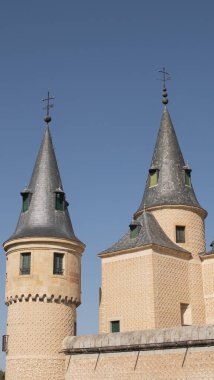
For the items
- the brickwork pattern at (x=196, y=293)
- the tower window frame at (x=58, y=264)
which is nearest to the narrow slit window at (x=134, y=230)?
the brickwork pattern at (x=196, y=293)

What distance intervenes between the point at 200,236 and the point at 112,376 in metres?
10.5

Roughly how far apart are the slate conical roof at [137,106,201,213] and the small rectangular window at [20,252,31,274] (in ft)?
24.8

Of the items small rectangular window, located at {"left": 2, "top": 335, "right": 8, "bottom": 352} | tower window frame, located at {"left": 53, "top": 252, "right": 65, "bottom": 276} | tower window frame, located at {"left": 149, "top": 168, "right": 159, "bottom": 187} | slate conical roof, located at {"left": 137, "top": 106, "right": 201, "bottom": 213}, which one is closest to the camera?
small rectangular window, located at {"left": 2, "top": 335, "right": 8, "bottom": 352}

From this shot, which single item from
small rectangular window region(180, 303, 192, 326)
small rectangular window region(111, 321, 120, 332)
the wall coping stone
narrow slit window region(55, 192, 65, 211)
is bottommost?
the wall coping stone

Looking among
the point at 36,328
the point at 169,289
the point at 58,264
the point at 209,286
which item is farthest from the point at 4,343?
the point at 209,286

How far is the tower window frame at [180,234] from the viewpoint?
30375 millimetres

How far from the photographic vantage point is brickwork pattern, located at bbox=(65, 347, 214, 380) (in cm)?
2050

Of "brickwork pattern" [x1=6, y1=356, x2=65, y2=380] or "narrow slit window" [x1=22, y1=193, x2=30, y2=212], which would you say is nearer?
"brickwork pattern" [x1=6, y1=356, x2=65, y2=380]

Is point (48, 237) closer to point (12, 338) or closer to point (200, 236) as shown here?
point (12, 338)

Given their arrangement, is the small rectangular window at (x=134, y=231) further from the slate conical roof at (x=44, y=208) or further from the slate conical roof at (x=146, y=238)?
the slate conical roof at (x=44, y=208)

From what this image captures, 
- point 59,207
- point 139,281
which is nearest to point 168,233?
point 139,281

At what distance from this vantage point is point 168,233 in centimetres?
3025

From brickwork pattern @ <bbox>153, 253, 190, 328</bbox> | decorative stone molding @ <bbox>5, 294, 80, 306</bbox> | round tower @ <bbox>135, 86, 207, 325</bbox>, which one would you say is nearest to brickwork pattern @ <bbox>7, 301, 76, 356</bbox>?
decorative stone molding @ <bbox>5, 294, 80, 306</bbox>

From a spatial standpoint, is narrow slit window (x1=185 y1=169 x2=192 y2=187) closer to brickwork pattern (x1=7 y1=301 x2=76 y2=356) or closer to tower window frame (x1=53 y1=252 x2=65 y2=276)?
tower window frame (x1=53 y1=252 x2=65 y2=276)
